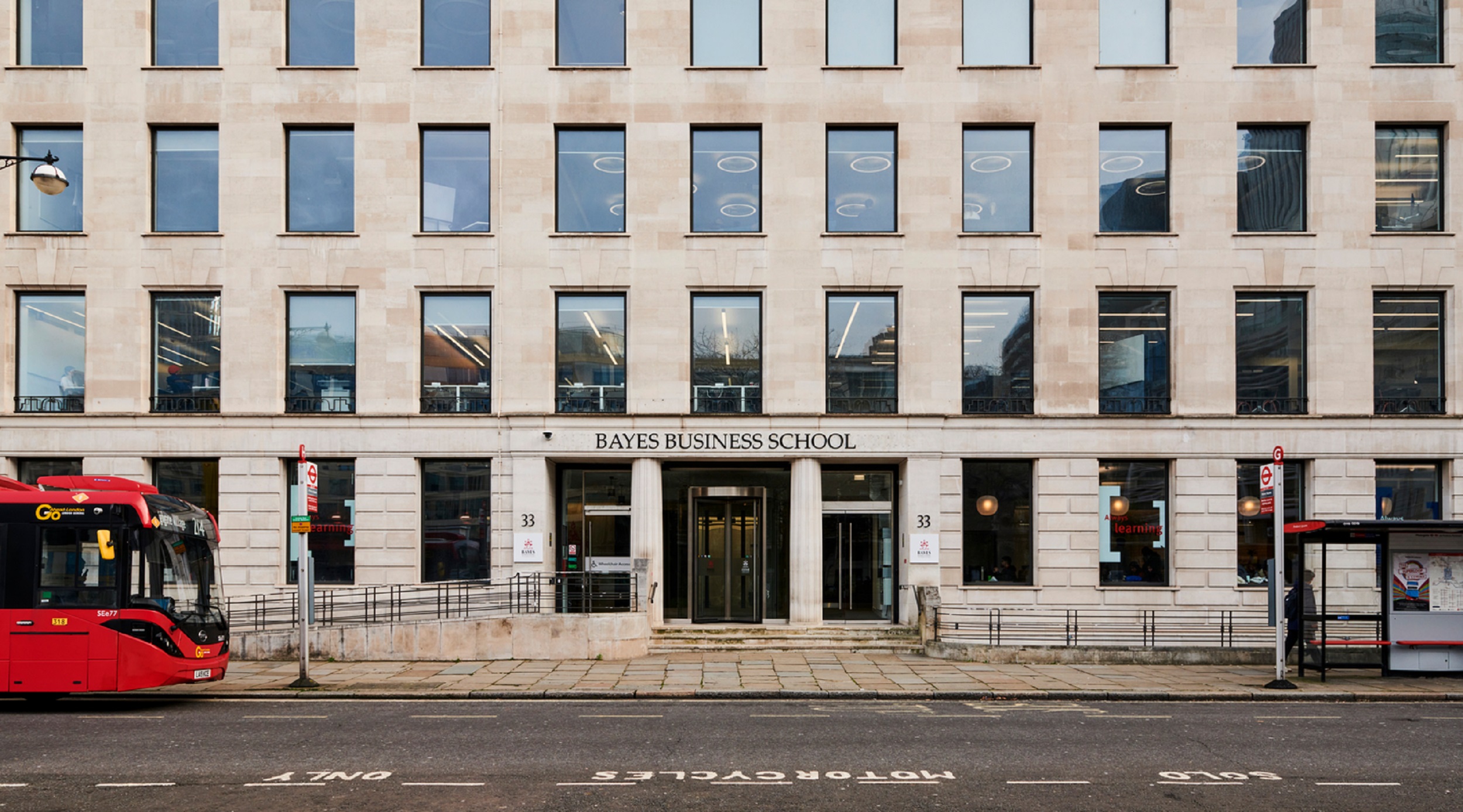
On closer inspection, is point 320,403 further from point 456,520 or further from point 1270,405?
point 1270,405

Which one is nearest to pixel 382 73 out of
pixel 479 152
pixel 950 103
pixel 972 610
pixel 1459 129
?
pixel 479 152

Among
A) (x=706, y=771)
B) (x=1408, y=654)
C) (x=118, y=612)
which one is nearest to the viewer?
(x=706, y=771)

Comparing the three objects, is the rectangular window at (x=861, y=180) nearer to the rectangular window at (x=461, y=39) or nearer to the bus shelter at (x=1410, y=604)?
the rectangular window at (x=461, y=39)

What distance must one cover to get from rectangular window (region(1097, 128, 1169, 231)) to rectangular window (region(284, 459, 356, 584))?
18908 millimetres

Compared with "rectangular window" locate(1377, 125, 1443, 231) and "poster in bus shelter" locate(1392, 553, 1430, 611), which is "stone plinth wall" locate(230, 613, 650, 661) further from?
"rectangular window" locate(1377, 125, 1443, 231)

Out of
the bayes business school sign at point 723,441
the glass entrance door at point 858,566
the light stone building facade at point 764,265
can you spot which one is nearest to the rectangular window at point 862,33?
the light stone building facade at point 764,265

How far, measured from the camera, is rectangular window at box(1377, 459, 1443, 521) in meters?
24.4

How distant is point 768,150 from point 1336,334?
14.0 meters

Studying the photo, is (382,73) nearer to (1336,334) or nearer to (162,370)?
(162,370)

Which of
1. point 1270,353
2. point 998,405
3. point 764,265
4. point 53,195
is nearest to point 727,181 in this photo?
point 764,265

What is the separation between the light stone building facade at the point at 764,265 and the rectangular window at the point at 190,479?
1.44 ft

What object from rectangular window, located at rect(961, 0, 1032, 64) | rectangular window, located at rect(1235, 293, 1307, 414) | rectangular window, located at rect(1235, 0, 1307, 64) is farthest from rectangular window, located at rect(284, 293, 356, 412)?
rectangular window, located at rect(1235, 0, 1307, 64)

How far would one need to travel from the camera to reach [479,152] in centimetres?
2516

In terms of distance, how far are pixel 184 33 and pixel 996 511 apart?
2257 centimetres
